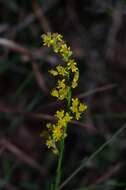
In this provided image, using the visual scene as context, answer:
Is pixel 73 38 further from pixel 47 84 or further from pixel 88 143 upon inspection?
pixel 88 143

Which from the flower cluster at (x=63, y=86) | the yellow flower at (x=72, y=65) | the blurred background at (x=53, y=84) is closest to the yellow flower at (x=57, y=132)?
the flower cluster at (x=63, y=86)

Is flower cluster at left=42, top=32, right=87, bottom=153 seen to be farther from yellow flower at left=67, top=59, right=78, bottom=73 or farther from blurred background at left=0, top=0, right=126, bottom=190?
blurred background at left=0, top=0, right=126, bottom=190

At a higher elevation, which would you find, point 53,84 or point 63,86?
point 53,84

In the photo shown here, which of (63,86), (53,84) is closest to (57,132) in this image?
(63,86)

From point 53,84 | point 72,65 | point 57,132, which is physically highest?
point 53,84

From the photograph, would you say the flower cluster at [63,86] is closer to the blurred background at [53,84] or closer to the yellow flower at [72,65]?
the yellow flower at [72,65]

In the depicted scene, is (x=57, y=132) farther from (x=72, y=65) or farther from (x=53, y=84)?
(x=53, y=84)

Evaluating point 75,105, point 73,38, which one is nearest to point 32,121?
point 73,38

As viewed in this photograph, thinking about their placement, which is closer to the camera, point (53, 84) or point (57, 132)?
point (57, 132)

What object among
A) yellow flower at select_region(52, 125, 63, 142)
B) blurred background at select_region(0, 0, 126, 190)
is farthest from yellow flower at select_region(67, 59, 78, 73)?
blurred background at select_region(0, 0, 126, 190)
